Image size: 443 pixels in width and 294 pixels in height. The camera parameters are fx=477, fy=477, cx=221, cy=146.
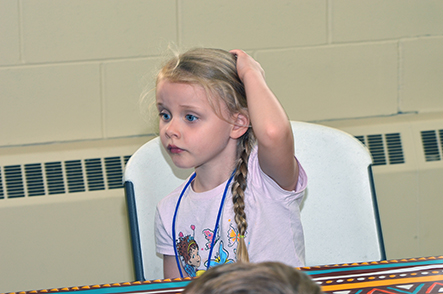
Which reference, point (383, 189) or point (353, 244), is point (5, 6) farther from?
point (383, 189)

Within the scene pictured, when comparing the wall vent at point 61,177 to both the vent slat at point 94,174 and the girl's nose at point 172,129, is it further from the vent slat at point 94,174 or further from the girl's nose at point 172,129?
the girl's nose at point 172,129

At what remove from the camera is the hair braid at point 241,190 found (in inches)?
40.2

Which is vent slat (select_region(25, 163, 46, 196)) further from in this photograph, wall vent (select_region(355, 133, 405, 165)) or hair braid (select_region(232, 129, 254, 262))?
wall vent (select_region(355, 133, 405, 165))

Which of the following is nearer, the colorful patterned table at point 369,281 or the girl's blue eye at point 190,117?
the colorful patterned table at point 369,281

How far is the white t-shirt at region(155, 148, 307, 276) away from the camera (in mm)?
1062

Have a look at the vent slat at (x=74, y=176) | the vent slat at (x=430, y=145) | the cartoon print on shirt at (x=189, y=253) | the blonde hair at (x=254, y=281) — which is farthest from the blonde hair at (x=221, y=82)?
the vent slat at (x=430, y=145)

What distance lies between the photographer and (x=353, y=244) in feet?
3.88

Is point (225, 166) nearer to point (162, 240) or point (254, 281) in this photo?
point (162, 240)

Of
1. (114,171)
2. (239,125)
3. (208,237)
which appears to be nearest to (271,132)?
(239,125)

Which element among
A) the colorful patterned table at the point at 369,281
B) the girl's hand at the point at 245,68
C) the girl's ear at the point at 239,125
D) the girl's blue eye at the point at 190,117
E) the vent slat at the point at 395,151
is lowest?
the vent slat at the point at 395,151

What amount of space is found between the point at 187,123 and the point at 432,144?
50.8 inches

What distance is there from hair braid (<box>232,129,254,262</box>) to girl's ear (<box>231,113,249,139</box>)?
38mm

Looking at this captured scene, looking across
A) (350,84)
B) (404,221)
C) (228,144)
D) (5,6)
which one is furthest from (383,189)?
(5,6)

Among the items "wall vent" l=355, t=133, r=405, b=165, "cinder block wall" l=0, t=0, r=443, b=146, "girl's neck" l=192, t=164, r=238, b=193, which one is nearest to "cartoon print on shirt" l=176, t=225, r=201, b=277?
"girl's neck" l=192, t=164, r=238, b=193
